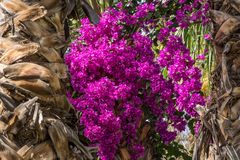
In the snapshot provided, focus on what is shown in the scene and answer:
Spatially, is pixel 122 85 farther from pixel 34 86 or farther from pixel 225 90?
pixel 34 86

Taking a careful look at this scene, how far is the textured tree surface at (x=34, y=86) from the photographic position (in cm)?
155

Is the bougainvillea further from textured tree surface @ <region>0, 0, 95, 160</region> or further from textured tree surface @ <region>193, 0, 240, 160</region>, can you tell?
textured tree surface @ <region>0, 0, 95, 160</region>

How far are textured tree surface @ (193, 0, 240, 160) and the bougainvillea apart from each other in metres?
0.62

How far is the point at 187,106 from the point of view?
3.55m

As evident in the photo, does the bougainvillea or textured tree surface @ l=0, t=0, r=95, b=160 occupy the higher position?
textured tree surface @ l=0, t=0, r=95, b=160

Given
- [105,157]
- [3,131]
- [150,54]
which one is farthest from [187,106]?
[3,131]

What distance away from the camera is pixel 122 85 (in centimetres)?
333

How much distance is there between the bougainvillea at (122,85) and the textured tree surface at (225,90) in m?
0.62

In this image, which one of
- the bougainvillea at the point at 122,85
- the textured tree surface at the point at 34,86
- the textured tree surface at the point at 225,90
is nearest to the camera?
the textured tree surface at the point at 34,86

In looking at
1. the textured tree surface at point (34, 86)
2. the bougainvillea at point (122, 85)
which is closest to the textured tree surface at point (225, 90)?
the bougainvillea at point (122, 85)

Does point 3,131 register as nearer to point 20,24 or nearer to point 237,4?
point 20,24

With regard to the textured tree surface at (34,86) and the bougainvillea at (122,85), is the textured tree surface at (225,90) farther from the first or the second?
the textured tree surface at (34,86)

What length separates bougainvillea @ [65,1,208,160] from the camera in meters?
3.17

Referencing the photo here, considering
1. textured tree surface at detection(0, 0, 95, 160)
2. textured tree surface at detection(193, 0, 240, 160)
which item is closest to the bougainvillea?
textured tree surface at detection(193, 0, 240, 160)
